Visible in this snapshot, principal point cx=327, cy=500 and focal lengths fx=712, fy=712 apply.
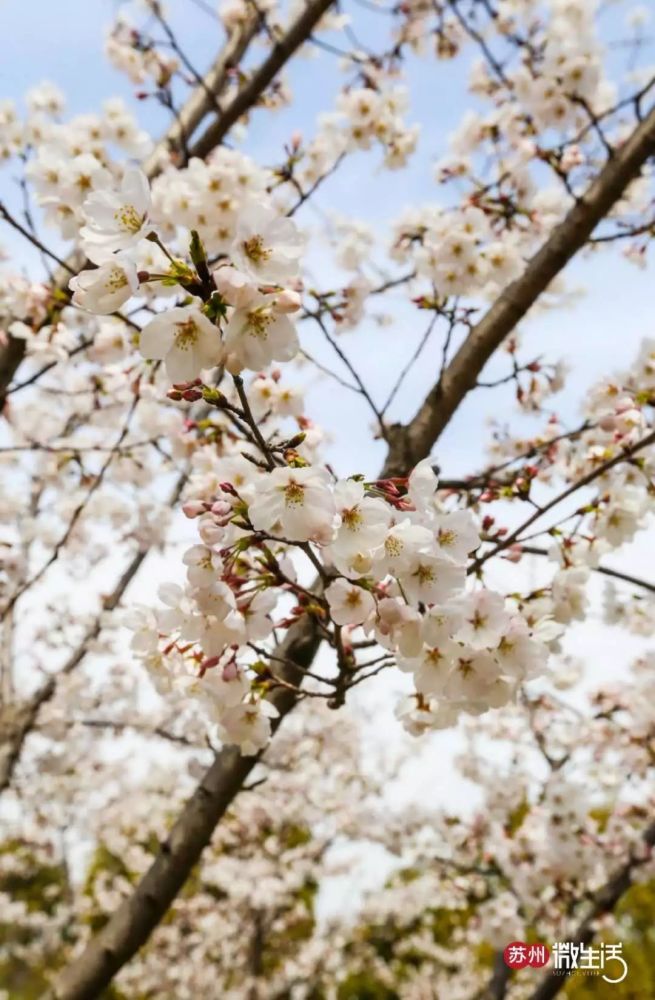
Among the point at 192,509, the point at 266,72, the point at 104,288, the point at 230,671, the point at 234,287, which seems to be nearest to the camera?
the point at 234,287

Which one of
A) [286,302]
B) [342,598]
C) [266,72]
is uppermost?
[266,72]

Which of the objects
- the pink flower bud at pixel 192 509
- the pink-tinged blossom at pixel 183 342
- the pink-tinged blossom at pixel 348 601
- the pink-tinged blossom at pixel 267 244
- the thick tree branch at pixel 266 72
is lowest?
the pink flower bud at pixel 192 509

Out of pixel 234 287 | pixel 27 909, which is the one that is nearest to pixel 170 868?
pixel 234 287

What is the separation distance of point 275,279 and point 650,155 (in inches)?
83.1

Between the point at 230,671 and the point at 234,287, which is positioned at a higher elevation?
the point at 234,287

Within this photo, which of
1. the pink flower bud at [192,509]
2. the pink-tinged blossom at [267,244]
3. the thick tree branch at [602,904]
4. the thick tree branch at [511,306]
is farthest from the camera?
the thick tree branch at [602,904]

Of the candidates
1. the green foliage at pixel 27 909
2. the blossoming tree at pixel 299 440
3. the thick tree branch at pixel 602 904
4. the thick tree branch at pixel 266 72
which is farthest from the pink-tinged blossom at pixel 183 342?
the green foliage at pixel 27 909

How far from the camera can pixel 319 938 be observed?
1068 cm

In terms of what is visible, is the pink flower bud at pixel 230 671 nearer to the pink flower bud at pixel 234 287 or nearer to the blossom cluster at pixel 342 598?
the blossom cluster at pixel 342 598

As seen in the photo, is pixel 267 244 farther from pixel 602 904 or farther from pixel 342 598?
pixel 602 904

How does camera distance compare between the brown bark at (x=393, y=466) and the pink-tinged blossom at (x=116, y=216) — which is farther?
the brown bark at (x=393, y=466)

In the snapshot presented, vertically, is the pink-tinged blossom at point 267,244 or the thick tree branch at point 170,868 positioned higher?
the pink-tinged blossom at point 267,244

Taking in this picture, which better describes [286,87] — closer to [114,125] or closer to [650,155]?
[114,125]

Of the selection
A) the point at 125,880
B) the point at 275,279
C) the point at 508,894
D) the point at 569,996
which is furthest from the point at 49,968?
the point at 275,279
